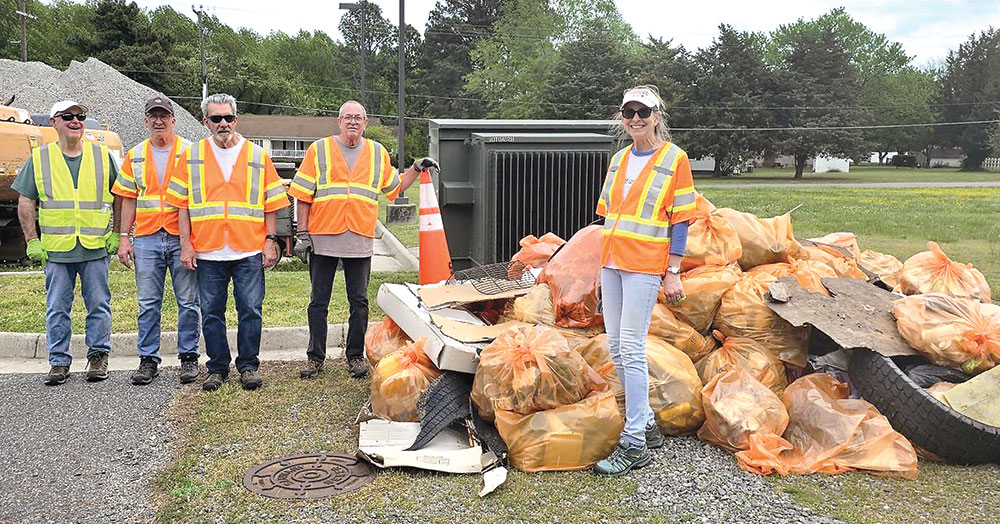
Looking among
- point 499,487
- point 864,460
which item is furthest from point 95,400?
point 864,460

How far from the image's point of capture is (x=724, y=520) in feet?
10.6

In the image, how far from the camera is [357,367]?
5266 millimetres

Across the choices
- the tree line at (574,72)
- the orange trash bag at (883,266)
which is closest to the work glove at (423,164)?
the orange trash bag at (883,266)

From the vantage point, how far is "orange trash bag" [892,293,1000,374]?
4066mm

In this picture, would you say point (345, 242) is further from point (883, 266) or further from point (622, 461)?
point (883, 266)

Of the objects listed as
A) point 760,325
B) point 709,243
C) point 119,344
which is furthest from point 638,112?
point 119,344

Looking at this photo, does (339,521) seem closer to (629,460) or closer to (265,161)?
(629,460)

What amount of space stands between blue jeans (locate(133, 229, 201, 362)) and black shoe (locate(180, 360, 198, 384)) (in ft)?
0.10

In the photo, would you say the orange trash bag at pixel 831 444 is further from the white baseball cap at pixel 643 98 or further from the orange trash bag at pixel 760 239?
the white baseball cap at pixel 643 98

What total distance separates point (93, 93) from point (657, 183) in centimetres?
2946

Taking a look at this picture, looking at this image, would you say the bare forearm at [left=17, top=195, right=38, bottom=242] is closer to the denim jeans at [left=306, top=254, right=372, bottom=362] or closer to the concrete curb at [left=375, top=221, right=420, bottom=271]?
the denim jeans at [left=306, top=254, right=372, bottom=362]

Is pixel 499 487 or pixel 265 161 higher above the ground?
pixel 265 161

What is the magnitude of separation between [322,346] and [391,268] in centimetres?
494

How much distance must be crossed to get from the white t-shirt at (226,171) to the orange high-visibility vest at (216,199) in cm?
2
